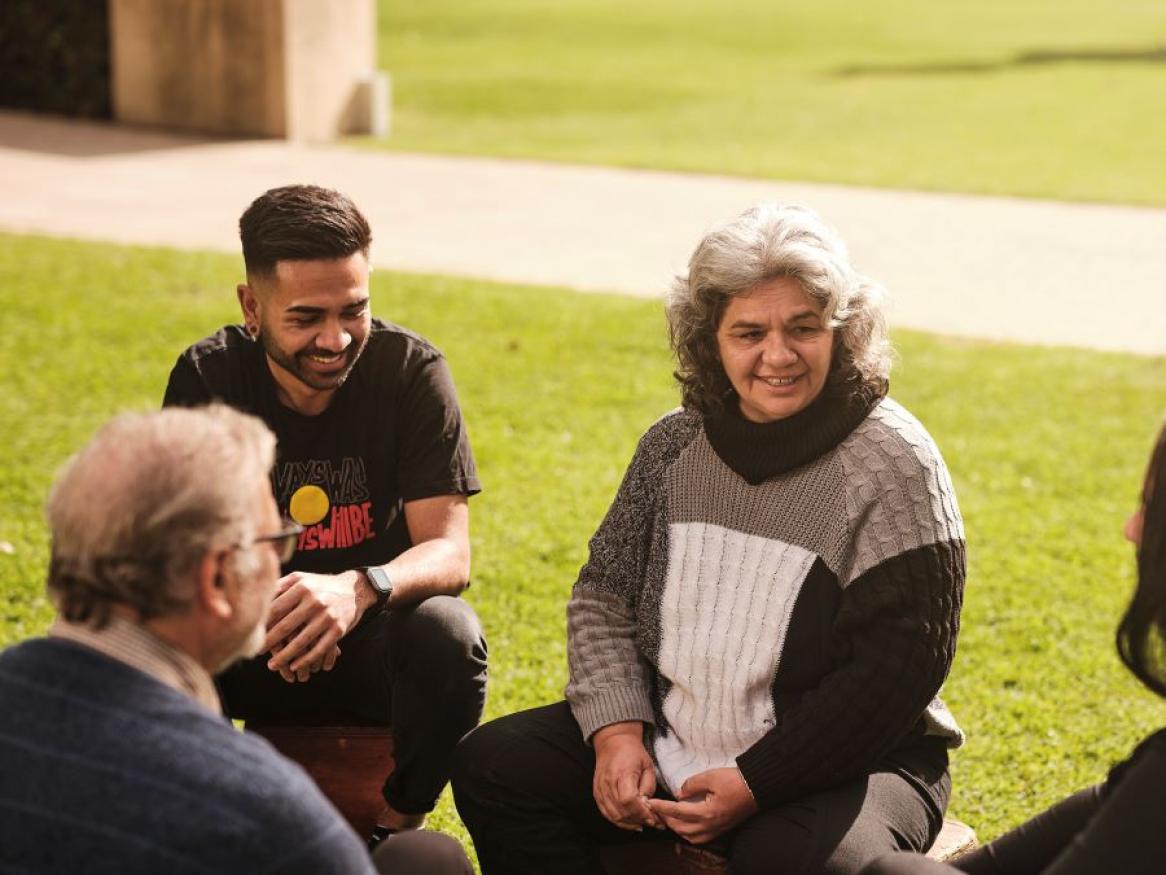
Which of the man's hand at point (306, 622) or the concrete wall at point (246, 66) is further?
the concrete wall at point (246, 66)

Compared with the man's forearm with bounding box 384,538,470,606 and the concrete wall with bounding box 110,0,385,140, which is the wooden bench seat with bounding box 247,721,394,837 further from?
the concrete wall with bounding box 110,0,385,140

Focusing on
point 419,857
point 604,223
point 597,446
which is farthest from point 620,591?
point 604,223

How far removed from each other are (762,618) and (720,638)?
3.8 inches

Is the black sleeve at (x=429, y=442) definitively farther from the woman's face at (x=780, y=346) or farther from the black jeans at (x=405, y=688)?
the woman's face at (x=780, y=346)

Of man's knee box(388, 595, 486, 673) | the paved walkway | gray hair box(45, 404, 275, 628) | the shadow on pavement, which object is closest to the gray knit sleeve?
man's knee box(388, 595, 486, 673)

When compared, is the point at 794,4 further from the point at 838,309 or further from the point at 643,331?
the point at 838,309

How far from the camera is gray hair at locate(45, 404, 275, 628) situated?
83.2 inches

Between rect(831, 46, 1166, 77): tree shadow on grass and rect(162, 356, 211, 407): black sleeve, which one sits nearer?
rect(162, 356, 211, 407): black sleeve

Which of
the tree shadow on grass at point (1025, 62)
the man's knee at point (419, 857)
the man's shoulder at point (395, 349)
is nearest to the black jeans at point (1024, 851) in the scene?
the man's knee at point (419, 857)

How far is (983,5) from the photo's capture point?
37719 mm

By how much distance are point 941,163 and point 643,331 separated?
23.4 feet

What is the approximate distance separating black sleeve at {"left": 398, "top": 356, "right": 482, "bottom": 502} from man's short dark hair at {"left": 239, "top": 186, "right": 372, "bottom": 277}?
35cm

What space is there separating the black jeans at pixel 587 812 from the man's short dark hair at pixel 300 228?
109cm

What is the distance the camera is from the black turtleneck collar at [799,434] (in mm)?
3332
